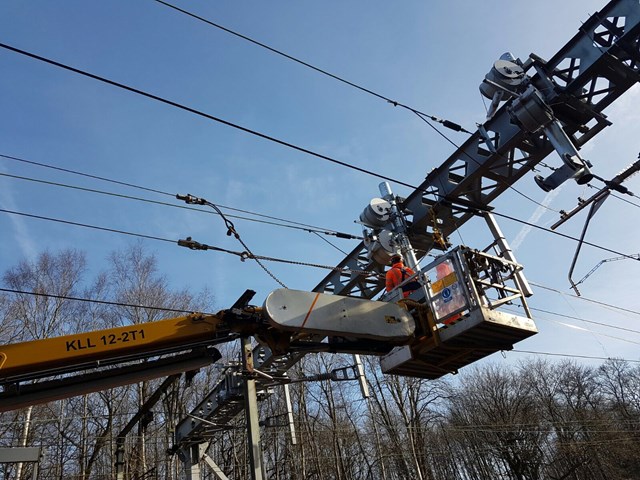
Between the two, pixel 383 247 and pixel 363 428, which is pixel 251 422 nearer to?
pixel 383 247

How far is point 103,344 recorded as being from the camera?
573cm

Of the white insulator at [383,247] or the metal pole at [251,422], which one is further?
the white insulator at [383,247]

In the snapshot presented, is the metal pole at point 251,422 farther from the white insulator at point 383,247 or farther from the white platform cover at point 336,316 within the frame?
the white insulator at point 383,247

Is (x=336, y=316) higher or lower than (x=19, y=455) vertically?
higher

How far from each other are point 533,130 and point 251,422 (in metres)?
6.39

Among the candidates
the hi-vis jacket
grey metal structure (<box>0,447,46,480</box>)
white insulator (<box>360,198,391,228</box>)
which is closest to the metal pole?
the hi-vis jacket

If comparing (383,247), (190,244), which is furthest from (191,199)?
(383,247)

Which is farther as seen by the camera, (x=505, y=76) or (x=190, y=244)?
(x=505, y=76)

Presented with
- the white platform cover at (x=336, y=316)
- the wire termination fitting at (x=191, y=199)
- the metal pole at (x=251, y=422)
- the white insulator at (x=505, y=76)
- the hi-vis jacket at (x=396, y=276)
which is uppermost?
the white insulator at (x=505, y=76)

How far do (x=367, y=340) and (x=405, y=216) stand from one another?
4119mm

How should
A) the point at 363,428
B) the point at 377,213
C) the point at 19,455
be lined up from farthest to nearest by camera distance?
the point at 363,428 < the point at 377,213 < the point at 19,455

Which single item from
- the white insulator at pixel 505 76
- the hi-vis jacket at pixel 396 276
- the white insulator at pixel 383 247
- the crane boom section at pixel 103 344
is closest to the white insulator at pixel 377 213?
the white insulator at pixel 383 247

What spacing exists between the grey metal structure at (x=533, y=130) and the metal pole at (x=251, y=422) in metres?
0.75

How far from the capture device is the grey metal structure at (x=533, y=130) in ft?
24.0
